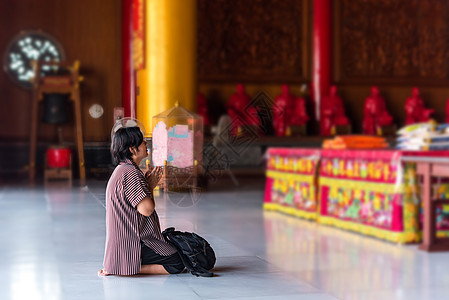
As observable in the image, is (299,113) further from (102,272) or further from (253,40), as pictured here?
(102,272)

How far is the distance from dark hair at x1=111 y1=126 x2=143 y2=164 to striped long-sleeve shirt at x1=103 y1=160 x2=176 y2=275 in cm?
4

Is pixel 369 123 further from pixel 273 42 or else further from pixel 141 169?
pixel 141 169

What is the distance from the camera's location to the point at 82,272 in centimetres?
288

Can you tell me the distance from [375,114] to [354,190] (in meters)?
5.67

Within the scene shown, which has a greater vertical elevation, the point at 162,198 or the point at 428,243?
the point at 162,198

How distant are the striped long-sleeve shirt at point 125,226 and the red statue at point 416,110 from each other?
791 cm

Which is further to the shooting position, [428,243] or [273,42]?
[273,42]

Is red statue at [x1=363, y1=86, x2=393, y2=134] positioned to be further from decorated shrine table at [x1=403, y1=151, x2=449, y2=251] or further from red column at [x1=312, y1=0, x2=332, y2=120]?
decorated shrine table at [x1=403, y1=151, x2=449, y2=251]

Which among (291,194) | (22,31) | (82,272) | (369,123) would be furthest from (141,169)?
(369,123)

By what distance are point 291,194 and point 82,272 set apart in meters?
2.70

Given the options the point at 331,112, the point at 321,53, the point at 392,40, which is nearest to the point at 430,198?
the point at 331,112

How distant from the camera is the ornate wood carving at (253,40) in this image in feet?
31.9

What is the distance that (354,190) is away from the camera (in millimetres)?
4426

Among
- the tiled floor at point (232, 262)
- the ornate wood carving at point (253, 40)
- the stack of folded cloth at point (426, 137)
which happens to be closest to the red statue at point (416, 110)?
the ornate wood carving at point (253, 40)
